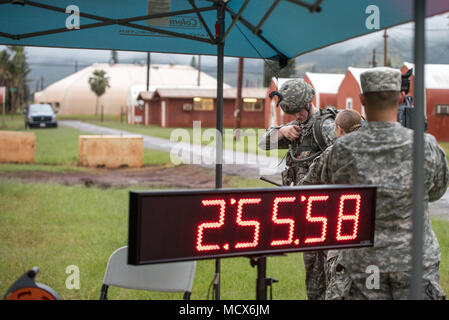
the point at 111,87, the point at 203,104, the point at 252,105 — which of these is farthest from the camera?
the point at 111,87

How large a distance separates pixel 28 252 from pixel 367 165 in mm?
6375

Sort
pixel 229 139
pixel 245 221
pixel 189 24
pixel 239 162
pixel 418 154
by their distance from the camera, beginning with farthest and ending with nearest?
pixel 229 139
pixel 239 162
pixel 189 24
pixel 245 221
pixel 418 154

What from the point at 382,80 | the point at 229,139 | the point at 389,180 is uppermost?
the point at 382,80

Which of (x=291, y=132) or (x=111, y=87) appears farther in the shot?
(x=111, y=87)

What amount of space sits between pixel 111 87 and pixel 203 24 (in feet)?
466

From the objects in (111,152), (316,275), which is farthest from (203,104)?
(316,275)

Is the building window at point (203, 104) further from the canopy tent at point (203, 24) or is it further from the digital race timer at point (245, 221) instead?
the digital race timer at point (245, 221)

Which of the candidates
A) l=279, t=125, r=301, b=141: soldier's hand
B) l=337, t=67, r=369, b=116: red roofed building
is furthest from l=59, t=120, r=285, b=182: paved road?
l=279, t=125, r=301, b=141: soldier's hand

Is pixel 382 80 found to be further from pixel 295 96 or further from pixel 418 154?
pixel 295 96

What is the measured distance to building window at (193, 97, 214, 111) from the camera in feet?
176

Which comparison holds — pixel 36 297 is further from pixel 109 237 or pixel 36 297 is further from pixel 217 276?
pixel 109 237

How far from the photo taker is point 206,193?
8.63ft

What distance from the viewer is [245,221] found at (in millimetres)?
2736
